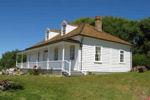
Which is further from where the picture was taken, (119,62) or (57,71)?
(119,62)

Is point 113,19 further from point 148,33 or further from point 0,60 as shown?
point 0,60

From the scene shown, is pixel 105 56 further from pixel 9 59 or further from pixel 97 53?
pixel 9 59

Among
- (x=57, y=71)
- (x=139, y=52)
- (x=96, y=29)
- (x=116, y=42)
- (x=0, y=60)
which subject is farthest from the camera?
(x=0, y=60)

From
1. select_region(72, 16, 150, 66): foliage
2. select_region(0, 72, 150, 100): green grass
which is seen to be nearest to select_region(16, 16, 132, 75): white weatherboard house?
select_region(0, 72, 150, 100): green grass

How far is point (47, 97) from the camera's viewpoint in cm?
1582

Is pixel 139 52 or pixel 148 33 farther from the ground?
pixel 148 33

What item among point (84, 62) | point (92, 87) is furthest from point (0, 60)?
point (92, 87)

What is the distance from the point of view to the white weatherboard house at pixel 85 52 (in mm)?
31219

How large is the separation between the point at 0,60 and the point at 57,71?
40081 millimetres

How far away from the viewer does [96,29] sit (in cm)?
3750

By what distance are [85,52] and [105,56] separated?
318cm

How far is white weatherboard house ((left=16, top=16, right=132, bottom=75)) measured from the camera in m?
31.2

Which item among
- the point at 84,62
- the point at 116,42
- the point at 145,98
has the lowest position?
the point at 145,98

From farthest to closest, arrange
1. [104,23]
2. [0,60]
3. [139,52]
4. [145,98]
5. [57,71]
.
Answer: [0,60]
[104,23]
[139,52]
[57,71]
[145,98]
